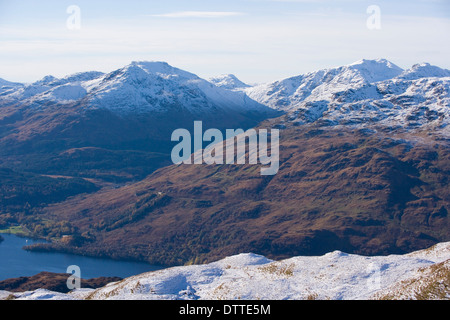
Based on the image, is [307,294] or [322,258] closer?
[307,294]

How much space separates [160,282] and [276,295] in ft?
68.4

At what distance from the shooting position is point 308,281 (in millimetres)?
94000

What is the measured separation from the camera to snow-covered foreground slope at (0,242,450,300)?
84.1 m

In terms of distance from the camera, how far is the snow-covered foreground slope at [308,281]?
3310 inches
